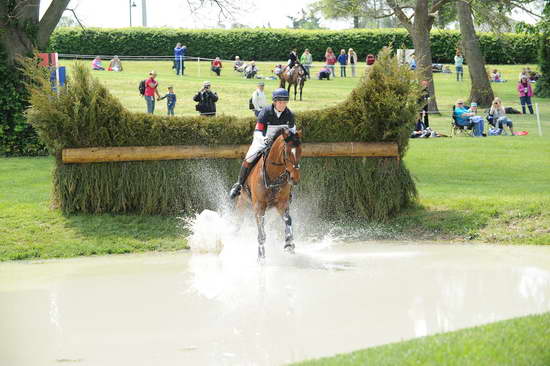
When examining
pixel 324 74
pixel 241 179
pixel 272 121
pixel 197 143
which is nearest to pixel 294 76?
pixel 324 74

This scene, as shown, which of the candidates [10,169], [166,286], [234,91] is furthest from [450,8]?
[166,286]

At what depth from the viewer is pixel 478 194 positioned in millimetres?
18125

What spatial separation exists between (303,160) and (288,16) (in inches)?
4820

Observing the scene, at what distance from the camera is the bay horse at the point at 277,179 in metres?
13.0

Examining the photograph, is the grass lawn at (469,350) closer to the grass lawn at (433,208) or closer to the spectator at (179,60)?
the grass lawn at (433,208)

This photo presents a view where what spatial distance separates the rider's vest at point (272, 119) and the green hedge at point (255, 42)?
5196 cm

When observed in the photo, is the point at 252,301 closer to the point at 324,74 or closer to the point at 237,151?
the point at 237,151

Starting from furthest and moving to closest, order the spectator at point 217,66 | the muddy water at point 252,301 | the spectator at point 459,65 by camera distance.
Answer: the spectator at point 459,65
the spectator at point 217,66
the muddy water at point 252,301

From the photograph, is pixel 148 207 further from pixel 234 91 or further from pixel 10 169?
pixel 234 91

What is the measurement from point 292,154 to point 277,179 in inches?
28.5

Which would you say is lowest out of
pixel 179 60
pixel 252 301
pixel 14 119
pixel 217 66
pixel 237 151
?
pixel 252 301

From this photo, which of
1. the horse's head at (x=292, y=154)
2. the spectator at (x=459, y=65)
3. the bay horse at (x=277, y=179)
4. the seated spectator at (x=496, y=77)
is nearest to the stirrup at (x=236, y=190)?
the bay horse at (x=277, y=179)

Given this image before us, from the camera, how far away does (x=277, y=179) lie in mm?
13570

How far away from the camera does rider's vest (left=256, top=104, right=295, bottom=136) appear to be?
45.2 ft
